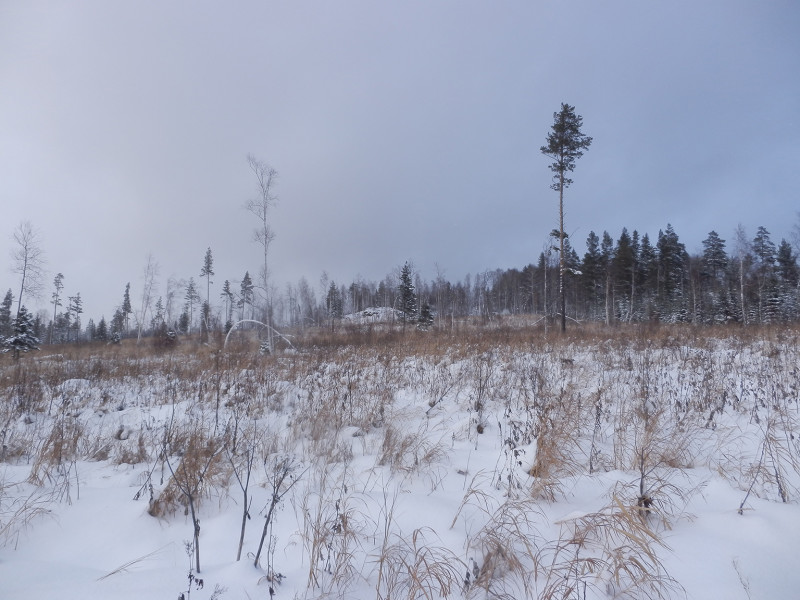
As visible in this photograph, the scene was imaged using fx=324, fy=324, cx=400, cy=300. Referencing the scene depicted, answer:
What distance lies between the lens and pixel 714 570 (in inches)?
68.6

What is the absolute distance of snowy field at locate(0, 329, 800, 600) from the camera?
1.79m

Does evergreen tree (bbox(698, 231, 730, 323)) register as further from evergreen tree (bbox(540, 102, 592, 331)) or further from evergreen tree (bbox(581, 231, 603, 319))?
evergreen tree (bbox(540, 102, 592, 331))

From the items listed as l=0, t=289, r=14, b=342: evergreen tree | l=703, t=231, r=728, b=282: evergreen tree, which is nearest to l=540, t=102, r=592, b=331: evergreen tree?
l=703, t=231, r=728, b=282: evergreen tree

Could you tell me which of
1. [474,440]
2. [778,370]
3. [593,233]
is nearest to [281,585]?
[474,440]

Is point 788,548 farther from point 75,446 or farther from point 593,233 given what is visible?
point 593,233

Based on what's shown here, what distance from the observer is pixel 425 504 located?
2.53m

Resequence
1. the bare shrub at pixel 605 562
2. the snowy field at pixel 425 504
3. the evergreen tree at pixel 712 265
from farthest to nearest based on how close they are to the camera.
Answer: the evergreen tree at pixel 712 265, the snowy field at pixel 425 504, the bare shrub at pixel 605 562

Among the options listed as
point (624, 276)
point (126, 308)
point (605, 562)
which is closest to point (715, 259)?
point (624, 276)

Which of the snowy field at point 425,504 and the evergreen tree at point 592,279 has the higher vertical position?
the evergreen tree at point 592,279

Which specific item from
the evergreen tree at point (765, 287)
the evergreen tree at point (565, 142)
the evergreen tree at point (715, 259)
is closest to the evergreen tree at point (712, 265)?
the evergreen tree at point (715, 259)

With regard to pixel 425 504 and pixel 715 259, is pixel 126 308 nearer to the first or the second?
pixel 425 504

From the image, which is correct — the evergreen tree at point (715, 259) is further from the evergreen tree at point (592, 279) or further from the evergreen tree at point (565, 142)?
the evergreen tree at point (565, 142)

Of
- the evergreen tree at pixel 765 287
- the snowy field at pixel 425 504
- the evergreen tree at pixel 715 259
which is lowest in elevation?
the snowy field at pixel 425 504

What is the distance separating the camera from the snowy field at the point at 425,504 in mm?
1788
